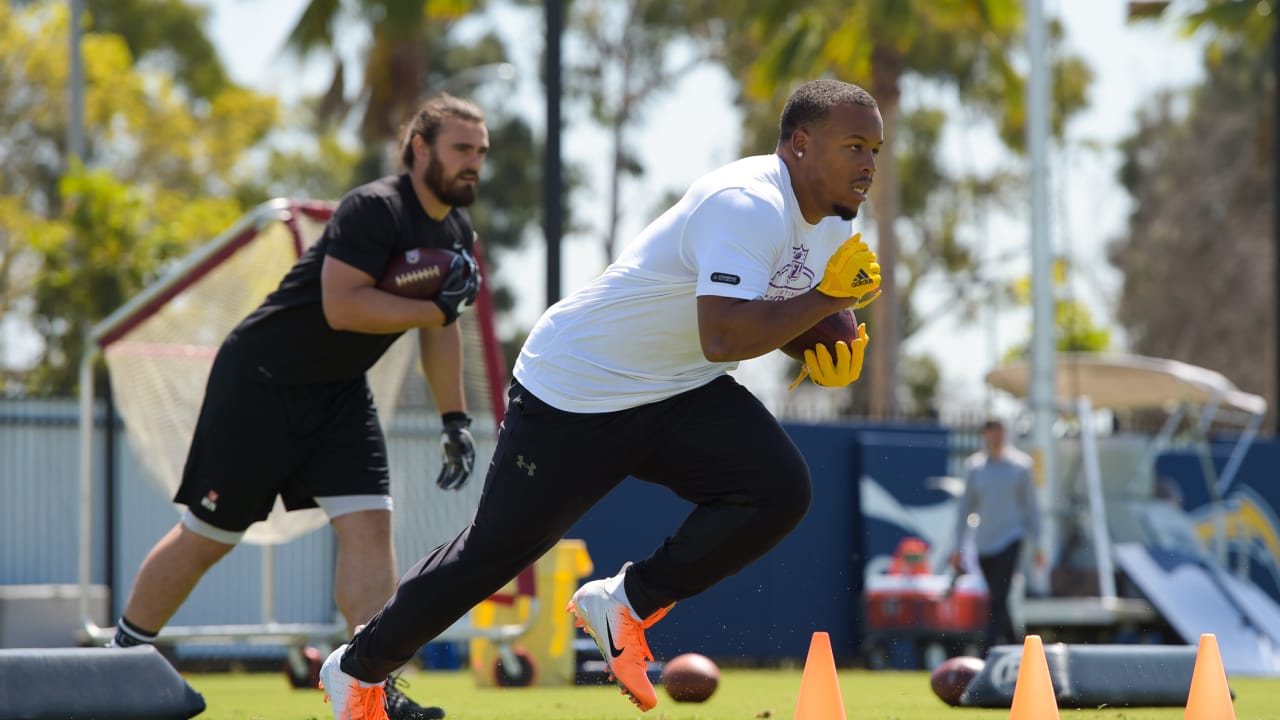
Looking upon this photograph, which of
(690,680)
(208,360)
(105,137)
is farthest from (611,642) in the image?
(105,137)

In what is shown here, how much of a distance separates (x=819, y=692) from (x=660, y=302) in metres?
1.29

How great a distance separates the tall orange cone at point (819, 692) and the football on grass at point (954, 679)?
214 cm

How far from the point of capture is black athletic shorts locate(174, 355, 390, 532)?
6.20m

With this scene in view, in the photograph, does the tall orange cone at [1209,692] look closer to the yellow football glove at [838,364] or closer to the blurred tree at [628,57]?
the yellow football glove at [838,364]

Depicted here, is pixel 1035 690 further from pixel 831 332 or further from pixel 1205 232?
pixel 1205 232

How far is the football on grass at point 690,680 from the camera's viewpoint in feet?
25.6

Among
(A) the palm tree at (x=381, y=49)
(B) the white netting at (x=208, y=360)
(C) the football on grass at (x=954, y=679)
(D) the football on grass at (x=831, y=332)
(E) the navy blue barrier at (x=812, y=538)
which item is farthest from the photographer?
(A) the palm tree at (x=381, y=49)

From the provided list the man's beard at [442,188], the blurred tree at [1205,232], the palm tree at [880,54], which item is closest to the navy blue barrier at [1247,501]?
the palm tree at [880,54]

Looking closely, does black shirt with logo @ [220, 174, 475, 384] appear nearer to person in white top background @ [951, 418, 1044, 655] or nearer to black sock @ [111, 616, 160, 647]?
→ black sock @ [111, 616, 160, 647]

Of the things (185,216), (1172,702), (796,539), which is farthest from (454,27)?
(1172,702)

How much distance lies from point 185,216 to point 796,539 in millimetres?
17614

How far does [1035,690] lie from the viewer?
211 inches

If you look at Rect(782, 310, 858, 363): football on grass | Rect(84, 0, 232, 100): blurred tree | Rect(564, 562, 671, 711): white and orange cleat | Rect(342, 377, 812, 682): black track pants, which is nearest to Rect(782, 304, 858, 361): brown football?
Rect(782, 310, 858, 363): football on grass

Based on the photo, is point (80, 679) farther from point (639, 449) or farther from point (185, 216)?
point (185, 216)
